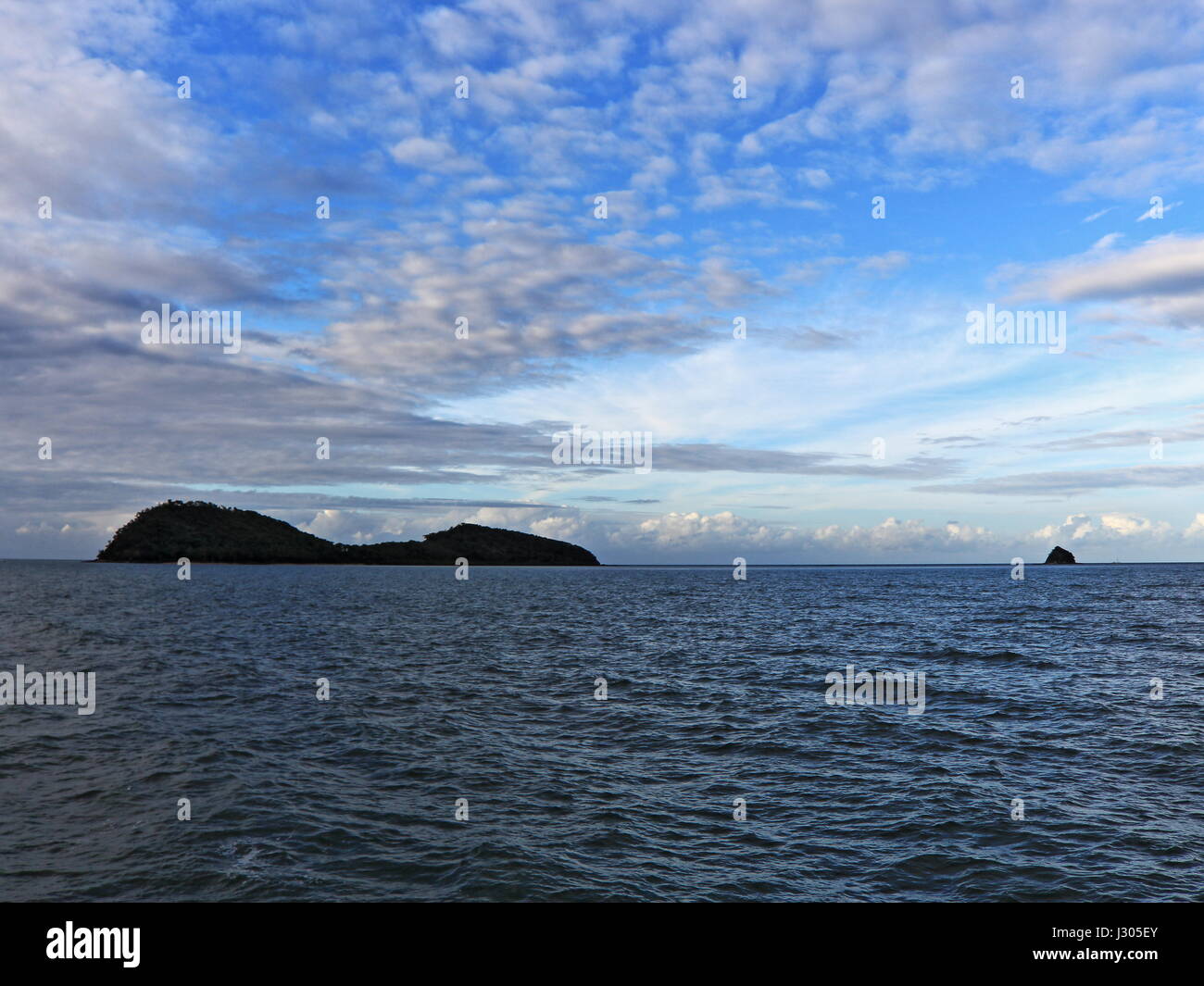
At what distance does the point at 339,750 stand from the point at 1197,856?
21.3 metres

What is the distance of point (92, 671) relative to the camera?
3659cm

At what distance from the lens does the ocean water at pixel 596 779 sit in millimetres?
14484

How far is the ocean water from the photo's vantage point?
14.5m

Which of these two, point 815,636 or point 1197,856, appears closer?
point 1197,856

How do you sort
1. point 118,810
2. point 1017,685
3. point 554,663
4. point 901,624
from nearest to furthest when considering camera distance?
point 118,810, point 1017,685, point 554,663, point 901,624

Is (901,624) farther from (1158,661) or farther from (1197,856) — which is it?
(1197,856)

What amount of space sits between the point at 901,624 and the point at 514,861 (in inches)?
2425

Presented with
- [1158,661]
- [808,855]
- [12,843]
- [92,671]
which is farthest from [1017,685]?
[92,671]

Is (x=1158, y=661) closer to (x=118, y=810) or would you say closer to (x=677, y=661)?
(x=677, y=661)

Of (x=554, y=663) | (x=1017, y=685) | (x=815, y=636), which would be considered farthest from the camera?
(x=815, y=636)

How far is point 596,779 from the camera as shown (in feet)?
67.6

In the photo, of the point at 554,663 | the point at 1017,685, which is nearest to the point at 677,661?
the point at 554,663
